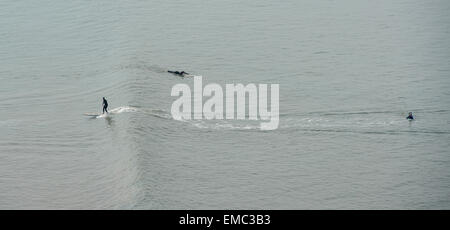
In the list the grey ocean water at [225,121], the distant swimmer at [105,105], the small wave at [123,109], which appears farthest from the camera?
the small wave at [123,109]

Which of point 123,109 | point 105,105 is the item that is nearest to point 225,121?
point 123,109

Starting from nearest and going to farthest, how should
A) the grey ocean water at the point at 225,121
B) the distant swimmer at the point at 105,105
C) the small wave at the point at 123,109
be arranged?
the grey ocean water at the point at 225,121, the distant swimmer at the point at 105,105, the small wave at the point at 123,109

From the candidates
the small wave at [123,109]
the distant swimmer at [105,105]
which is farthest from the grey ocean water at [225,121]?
the distant swimmer at [105,105]

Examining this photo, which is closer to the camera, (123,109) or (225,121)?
(225,121)

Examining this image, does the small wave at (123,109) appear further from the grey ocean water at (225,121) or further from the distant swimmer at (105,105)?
the distant swimmer at (105,105)

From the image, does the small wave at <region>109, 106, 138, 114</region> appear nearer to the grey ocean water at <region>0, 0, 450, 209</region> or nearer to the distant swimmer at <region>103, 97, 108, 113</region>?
the grey ocean water at <region>0, 0, 450, 209</region>

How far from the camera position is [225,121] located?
238 feet

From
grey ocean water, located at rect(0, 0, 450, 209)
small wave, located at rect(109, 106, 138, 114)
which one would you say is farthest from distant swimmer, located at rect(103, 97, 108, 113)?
grey ocean water, located at rect(0, 0, 450, 209)

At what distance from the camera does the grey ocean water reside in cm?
5859

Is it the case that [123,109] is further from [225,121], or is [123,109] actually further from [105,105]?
[225,121]

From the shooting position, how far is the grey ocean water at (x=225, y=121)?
58594 millimetres

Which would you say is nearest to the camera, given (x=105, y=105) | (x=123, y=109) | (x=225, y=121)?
(x=105, y=105)
